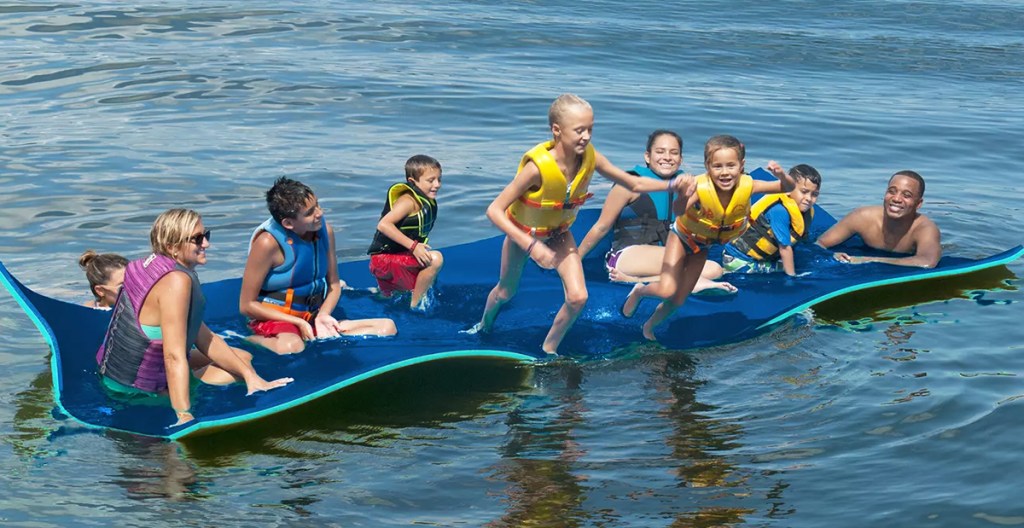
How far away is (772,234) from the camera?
866cm

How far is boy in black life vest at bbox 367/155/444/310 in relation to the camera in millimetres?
7750

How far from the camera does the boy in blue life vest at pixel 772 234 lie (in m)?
8.62

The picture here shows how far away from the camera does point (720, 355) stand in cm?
739

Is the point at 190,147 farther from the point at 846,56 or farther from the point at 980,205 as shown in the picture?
the point at 846,56

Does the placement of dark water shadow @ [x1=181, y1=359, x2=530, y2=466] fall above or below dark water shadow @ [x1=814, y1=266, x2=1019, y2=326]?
below

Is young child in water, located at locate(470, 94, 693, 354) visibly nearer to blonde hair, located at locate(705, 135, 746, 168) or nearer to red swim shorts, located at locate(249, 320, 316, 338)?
blonde hair, located at locate(705, 135, 746, 168)

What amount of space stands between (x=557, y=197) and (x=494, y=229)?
4109mm

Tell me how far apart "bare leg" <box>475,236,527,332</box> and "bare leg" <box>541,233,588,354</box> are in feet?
0.74

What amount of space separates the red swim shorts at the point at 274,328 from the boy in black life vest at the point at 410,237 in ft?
3.45

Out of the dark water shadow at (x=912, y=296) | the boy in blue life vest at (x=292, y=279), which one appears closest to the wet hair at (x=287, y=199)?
the boy in blue life vest at (x=292, y=279)

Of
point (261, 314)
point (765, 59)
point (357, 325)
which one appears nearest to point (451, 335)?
point (357, 325)

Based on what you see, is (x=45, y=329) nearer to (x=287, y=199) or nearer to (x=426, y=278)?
(x=287, y=199)

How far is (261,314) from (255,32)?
15.6 meters

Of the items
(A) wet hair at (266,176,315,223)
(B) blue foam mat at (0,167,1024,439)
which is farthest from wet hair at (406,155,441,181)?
(A) wet hair at (266,176,315,223)
